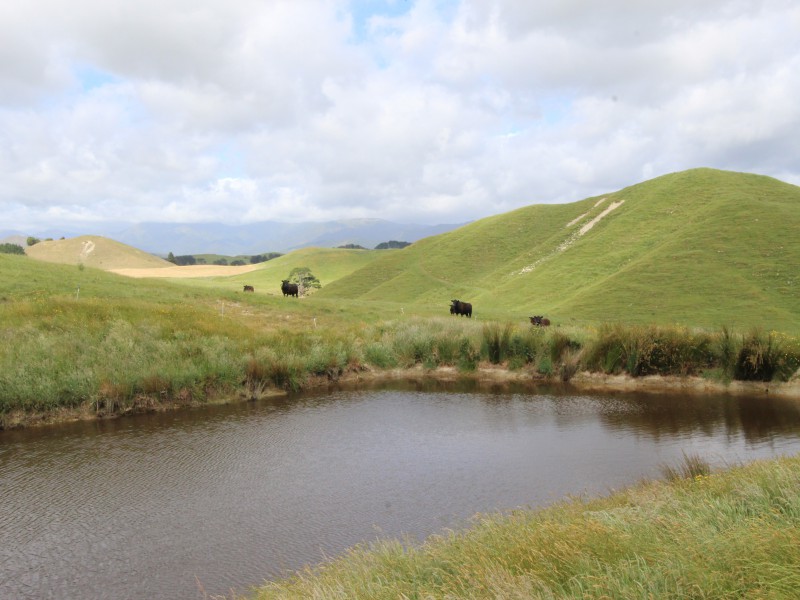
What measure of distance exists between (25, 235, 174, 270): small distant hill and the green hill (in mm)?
77583

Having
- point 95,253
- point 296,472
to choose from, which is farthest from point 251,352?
point 95,253

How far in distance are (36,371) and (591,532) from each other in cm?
1788

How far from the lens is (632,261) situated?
63750 millimetres

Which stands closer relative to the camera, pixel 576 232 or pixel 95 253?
pixel 576 232

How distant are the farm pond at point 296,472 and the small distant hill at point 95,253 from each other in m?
130

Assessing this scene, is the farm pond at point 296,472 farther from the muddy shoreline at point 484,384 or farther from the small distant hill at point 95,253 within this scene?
the small distant hill at point 95,253

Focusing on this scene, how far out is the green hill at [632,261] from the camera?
148 feet

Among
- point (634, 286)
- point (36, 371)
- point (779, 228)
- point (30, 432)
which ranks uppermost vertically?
point (779, 228)

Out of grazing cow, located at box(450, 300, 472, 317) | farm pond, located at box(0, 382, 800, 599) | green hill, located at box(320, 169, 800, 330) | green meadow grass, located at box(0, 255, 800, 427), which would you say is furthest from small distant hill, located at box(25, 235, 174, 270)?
farm pond, located at box(0, 382, 800, 599)

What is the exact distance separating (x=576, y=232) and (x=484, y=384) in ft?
233

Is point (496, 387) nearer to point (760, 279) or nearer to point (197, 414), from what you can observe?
point (197, 414)

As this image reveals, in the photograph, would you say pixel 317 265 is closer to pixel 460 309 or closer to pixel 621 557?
pixel 460 309

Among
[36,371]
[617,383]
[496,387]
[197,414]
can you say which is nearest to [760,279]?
[617,383]

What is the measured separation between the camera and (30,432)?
15211 mm
